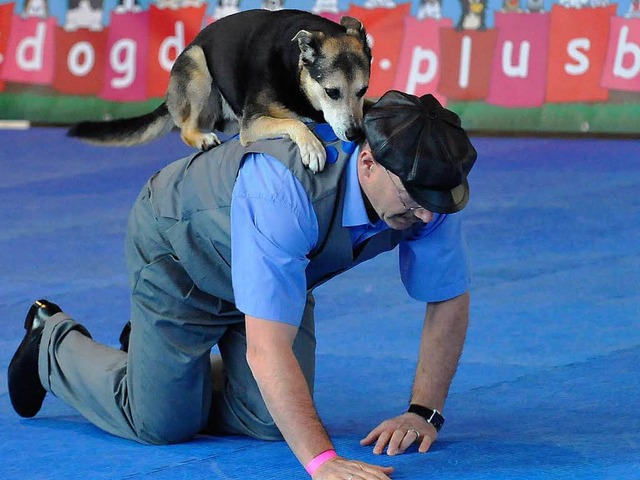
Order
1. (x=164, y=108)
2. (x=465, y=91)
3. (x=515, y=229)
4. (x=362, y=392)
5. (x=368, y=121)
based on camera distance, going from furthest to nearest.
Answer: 1. (x=465, y=91)
2. (x=515, y=229)
3. (x=164, y=108)
4. (x=362, y=392)
5. (x=368, y=121)

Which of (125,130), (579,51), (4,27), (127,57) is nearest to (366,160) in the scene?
(125,130)

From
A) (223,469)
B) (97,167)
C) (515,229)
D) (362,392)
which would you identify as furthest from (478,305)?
(97,167)

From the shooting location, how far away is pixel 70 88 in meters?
10.4

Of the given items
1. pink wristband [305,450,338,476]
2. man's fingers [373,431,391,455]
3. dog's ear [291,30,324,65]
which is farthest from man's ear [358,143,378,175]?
dog's ear [291,30,324,65]

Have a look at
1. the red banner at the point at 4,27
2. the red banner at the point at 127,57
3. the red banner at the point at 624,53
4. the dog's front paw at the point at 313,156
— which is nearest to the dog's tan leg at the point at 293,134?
the dog's front paw at the point at 313,156

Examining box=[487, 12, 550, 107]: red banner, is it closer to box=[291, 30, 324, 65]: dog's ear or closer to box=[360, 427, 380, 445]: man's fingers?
box=[291, 30, 324, 65]: dog's ear

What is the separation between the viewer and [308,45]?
4227mm

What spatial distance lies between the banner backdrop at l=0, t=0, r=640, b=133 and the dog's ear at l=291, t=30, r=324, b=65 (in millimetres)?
5296

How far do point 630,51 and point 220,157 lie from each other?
6539mm

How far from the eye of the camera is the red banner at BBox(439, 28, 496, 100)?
933cm

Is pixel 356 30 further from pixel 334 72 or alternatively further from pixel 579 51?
pixel 579 51

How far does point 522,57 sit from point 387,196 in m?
6.74

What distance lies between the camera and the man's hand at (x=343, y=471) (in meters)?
2.71

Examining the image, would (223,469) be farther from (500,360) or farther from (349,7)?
(349,7)
